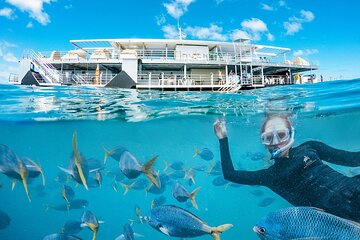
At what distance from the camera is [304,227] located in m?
3.85

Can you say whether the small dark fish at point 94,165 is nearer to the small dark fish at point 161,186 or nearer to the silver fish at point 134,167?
the silver fish at point 134,167

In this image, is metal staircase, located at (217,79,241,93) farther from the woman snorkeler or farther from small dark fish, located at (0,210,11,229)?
small dark fish, located at (0,210,11,229)

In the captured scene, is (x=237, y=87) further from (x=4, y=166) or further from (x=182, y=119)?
(x=4, y=166)

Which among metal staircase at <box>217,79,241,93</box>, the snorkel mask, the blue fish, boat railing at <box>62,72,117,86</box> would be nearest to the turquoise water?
the snorkel mask

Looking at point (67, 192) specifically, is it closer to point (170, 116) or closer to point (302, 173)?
point (302, 173)

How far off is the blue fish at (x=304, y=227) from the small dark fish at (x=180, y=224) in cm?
Result: 68

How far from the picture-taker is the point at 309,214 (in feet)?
12.9

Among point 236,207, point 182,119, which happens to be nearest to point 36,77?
point 182,119

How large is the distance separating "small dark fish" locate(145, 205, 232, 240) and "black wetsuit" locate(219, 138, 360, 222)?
6.78 feet

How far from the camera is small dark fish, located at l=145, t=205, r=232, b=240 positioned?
4281 millimetres

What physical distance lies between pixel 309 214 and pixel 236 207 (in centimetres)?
3301

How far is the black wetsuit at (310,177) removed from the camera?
5.16 meters

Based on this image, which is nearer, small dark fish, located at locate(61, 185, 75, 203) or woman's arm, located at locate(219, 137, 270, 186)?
woman's arm, located at locate(219, 137, 270, 186)

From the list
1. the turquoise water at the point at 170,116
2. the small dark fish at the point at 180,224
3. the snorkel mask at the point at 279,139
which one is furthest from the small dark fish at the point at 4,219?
the snorkel mask at the point at 279,139
